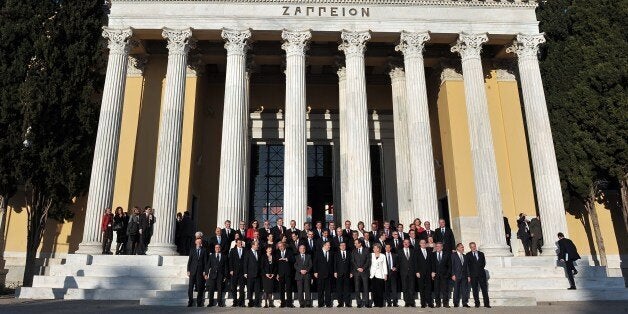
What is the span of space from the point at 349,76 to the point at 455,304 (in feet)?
31.7

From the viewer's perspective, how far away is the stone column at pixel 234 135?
1620 cm

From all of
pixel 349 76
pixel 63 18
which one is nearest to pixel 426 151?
pixel 349 76

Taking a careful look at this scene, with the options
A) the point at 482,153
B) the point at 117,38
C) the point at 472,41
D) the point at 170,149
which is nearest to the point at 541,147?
the point at 482,153

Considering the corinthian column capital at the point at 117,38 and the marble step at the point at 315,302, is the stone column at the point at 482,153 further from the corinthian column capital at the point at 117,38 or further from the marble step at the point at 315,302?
the corinthian column capital at the point at 117,38

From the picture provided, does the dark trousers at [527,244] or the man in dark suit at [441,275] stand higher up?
the dark trousers at [527,244]

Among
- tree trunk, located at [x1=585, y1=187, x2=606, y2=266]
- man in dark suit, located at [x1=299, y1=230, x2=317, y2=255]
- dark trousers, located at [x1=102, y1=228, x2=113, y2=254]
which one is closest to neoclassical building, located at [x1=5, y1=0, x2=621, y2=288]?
dark trousers, located at [x1=102, y1=228, x2=113, y2=254]

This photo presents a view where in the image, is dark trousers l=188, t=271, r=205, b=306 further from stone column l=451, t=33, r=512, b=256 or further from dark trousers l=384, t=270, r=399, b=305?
stone column l=451, t=33, r=512, b=256

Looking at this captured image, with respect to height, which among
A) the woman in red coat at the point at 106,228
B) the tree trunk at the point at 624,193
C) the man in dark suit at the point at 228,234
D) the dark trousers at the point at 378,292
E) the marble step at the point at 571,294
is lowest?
the marble step at the point at 571,294

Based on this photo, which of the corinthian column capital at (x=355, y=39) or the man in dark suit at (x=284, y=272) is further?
the corinthian column capital at (x=355, y=39)

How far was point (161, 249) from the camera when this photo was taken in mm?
15578

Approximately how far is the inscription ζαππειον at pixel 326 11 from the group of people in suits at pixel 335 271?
10112 mm

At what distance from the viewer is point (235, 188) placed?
16359mm

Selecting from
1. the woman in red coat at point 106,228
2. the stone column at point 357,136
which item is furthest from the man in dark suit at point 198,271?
the stone column at point 357,136

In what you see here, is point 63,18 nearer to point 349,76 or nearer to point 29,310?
point 349,76
